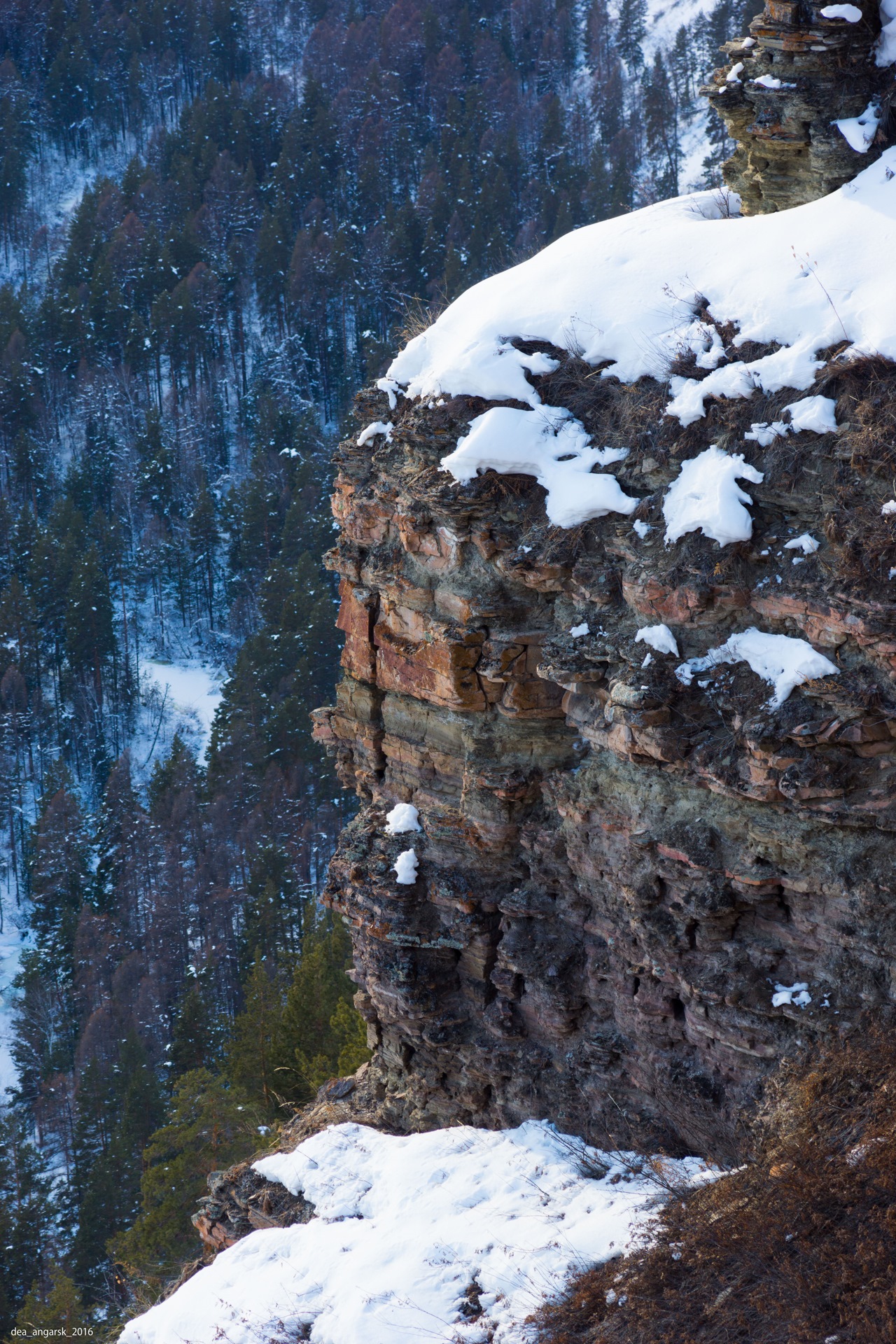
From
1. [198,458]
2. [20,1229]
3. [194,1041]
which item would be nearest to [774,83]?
[194,1041]

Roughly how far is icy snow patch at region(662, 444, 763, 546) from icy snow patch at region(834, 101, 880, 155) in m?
3.50

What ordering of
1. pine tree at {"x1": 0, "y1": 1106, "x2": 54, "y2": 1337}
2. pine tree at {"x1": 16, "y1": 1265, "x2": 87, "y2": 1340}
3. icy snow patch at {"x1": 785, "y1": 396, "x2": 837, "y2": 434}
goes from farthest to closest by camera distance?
pine tree at {"x1": 0, "y1": 1106, "x2": 54, "y2": 1337} < pine tree at {"x1": 16, "y1": 1265, "x2": 87, "y2": 1340} < icy snow patch at {"x1": 785, "y1": 396, "x2": 837, "y2": 434}

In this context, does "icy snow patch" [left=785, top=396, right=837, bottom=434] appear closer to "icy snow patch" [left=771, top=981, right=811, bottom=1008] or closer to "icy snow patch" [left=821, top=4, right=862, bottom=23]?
"icy snow patch" [left=771, top=981, right=811, bottom=1008]

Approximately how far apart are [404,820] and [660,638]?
3.80 meters

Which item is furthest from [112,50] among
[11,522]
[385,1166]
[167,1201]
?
[385,1166]

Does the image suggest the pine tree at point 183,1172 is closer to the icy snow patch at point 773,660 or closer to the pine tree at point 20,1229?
the pine tree at point 20,1229

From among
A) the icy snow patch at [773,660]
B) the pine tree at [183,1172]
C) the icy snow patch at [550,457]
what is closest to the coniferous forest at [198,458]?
the pine tree at [183,1172]

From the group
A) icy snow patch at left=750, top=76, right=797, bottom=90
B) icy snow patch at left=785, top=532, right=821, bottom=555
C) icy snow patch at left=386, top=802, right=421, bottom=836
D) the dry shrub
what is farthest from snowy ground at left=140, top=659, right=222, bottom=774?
the dry shrub

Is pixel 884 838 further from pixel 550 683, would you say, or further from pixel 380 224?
pixel 380 224

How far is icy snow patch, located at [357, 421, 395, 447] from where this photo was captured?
11.2 metres

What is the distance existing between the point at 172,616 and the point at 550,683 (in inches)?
2462

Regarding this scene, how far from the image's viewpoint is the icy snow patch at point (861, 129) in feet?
32.0

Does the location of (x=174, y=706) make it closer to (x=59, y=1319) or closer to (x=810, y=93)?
(x=59, y=1319)

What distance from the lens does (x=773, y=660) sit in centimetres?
798
